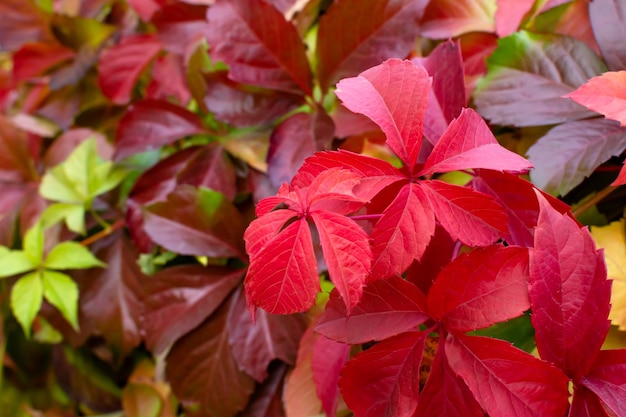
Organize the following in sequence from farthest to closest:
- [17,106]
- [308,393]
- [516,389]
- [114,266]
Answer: [17,106] → [114,266] → [308,393] → [516,389]

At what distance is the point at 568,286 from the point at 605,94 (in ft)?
0.38

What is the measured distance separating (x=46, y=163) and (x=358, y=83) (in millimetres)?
548

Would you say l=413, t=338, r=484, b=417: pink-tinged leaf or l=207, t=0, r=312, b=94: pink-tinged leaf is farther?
l=207, t=0, r=312, b=94: pink-tinged leaf

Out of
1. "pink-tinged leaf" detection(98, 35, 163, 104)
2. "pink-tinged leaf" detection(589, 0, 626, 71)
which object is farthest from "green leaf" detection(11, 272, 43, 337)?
"pink-tinged leaf" detection(589, 0, 626, 71)

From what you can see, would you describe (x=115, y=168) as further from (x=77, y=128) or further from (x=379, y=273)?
(x=379, y=273)

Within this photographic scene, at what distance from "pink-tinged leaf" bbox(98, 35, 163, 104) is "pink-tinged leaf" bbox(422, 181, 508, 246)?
49 cm

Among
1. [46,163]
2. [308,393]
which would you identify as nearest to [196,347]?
[308,393]

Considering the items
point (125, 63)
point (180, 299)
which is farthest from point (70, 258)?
point (125, 63)

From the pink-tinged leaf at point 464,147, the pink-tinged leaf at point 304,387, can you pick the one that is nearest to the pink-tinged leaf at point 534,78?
the pink-tinged leaf at point 464,147

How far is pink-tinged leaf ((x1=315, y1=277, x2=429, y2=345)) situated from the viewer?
11.4 inches

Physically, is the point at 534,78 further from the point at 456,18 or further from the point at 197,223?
the point at 197,223

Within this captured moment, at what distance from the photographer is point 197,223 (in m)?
0.51

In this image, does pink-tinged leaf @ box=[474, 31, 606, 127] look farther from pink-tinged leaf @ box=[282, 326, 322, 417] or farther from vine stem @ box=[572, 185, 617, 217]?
pink-tinged leaf @ box=[282, 326, 322, 417]

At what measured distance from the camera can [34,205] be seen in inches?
26.2
